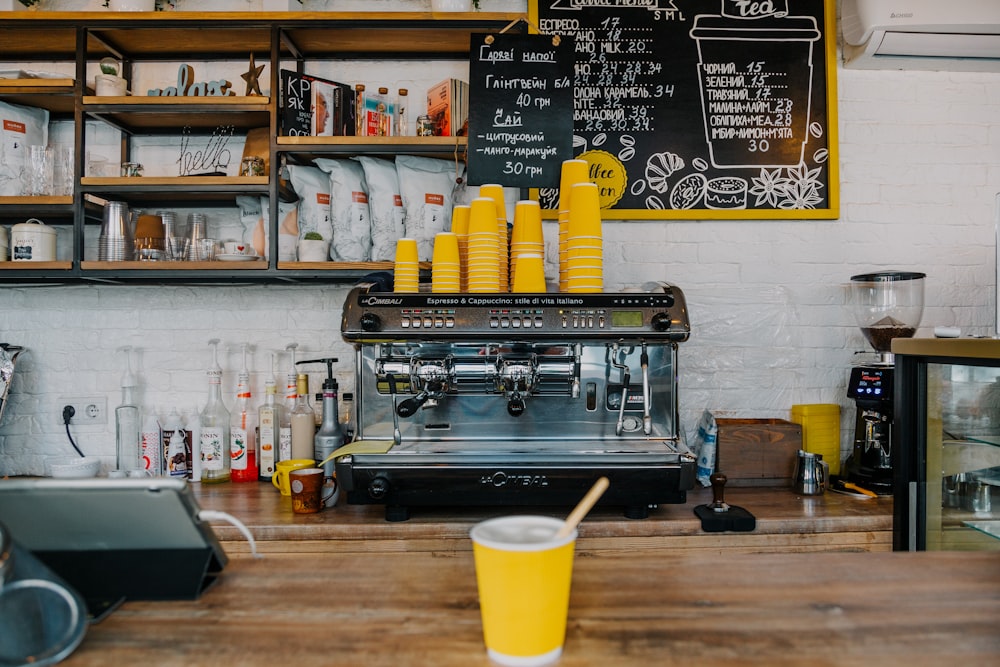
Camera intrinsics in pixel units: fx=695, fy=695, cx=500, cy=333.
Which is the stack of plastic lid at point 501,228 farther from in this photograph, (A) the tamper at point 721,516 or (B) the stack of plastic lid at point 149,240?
(B) the stack of plastic lid at point 149,240

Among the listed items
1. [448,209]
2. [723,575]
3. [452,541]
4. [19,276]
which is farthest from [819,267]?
[19,276]

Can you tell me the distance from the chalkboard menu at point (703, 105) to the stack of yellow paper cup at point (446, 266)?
58 cm

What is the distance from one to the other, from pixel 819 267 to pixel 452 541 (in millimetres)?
1658

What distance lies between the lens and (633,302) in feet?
6.09

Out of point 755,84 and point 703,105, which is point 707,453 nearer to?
point 703,105

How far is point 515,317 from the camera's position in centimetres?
184

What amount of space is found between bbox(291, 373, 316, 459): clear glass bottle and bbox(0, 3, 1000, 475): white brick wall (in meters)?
0.21

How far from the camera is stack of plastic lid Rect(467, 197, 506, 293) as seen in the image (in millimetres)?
1938

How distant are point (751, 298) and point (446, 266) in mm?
1175

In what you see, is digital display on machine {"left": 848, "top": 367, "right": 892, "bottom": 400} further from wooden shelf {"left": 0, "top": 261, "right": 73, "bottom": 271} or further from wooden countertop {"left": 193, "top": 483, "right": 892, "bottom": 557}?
wooden shelf {"left": 0, "top": 261, "right": 73, "bottom": 271}

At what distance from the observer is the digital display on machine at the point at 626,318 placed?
1834mm

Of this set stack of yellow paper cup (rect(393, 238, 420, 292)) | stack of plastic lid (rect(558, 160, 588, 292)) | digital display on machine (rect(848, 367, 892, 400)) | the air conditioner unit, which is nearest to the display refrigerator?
digital display on machine (rect(848, 367, 892, 400))

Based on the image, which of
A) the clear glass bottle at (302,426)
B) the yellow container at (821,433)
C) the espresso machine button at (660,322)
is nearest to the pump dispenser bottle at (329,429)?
the clear glass bottle at (302,426)

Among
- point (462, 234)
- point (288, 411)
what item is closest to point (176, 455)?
point (288, 411)
